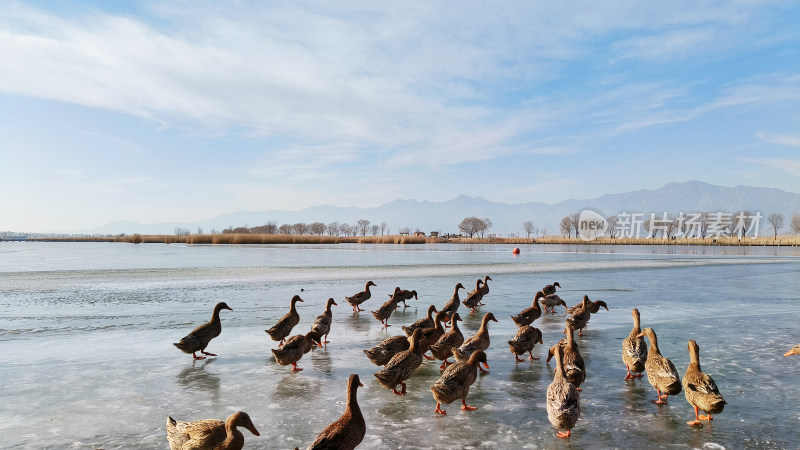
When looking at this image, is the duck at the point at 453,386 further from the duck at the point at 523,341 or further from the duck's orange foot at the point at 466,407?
the duck at the point at 523,341

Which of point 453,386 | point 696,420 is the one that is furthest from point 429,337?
point 696,420

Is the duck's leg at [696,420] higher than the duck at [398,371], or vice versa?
the duck at [398,371]

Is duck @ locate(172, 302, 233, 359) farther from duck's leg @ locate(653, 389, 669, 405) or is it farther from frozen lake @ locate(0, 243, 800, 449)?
duck's leg @ locate(653, 389, 669, 405)

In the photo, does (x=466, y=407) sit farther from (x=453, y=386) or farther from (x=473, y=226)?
(x=473, y=226)

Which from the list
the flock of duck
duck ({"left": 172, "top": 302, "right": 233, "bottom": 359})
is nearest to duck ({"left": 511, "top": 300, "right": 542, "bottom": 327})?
the flock of duck

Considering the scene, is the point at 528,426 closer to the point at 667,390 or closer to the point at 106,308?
the point at 667,390

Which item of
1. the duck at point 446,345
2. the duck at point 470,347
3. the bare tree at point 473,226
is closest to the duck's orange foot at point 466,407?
the duck at point 470,347

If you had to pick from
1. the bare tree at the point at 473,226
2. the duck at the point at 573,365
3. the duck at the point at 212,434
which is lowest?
the duck at the point at 212,434

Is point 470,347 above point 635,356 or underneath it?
underneath

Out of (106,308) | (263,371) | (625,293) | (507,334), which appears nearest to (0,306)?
(106,308)

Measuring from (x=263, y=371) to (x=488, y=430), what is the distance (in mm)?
4309

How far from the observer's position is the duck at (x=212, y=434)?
4.88 metres

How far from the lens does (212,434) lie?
496 centimetres

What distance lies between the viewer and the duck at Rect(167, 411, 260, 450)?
16.0 ft
